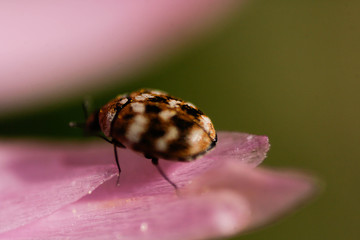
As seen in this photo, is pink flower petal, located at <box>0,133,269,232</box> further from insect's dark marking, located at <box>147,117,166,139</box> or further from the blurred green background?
the blurred green background

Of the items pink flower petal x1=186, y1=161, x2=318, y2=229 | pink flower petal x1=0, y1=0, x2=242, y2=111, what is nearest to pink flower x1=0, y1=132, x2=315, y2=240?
pink flower petal x1=186, y1=161, x2=318, y2=229

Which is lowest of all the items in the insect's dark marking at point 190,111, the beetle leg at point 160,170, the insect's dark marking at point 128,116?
the beetle leg at point 160,170

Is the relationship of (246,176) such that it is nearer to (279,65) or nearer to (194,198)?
(194,198)

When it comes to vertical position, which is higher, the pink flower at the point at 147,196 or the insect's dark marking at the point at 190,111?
the insect's dark marking at the point at 190,111

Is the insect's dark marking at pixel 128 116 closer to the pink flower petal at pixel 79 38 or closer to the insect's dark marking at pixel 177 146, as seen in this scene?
the insect's dark marking at pixel 177 146

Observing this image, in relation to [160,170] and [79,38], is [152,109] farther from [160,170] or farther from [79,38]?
[79,38]

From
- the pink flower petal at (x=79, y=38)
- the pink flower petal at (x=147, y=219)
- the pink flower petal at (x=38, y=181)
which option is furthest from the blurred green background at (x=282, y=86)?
the pink flower petal at (x=147, y=219)
